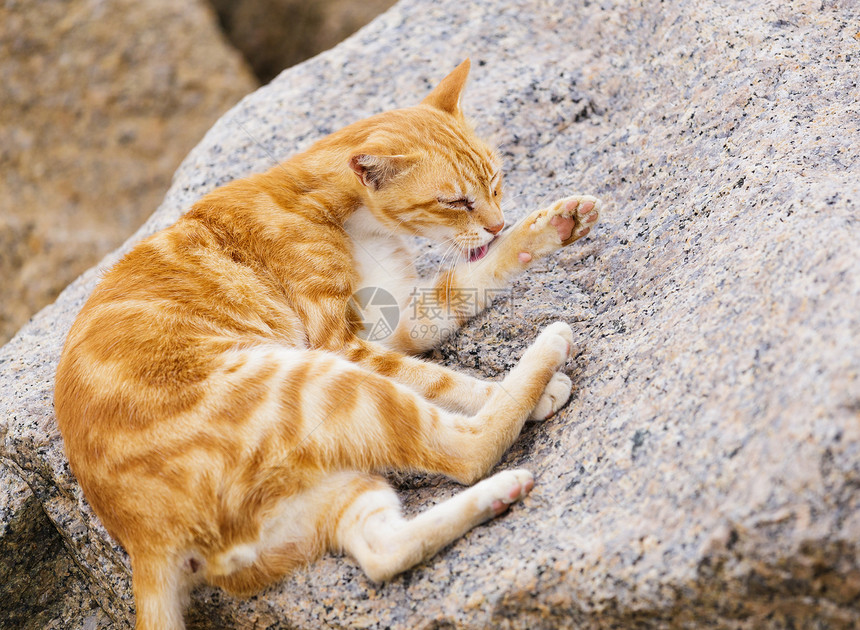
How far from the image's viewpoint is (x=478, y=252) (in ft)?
7.75

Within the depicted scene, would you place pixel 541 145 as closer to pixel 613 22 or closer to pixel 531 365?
pixel 613 22

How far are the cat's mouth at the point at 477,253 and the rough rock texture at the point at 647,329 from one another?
17 cm

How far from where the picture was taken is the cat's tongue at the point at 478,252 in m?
2.34

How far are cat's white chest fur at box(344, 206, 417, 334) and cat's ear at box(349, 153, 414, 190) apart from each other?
0.55 feet

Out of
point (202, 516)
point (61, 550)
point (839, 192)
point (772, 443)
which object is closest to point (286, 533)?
point (202, 516)

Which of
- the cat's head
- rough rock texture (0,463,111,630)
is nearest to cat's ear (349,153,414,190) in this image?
the cat's head

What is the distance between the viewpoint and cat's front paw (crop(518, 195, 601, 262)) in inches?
82.7

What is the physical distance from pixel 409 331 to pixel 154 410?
804 millimetres

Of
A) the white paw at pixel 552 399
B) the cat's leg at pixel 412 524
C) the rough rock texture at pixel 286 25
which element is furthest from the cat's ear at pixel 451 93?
the rough rock texture at pixel 286 25

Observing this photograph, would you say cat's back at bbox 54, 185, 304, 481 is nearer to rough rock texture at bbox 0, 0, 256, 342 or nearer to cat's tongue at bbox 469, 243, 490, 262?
cat's tongue at bbox 469, 243, 490, 262

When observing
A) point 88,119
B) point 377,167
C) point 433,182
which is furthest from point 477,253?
point 88,119

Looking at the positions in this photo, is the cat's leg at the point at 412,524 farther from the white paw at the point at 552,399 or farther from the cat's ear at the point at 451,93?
the cat's ear at the point at 451,93

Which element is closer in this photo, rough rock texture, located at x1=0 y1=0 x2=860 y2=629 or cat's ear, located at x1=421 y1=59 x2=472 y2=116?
rough rock texture, located at x1=0 y1=0 x2=860 y2=629

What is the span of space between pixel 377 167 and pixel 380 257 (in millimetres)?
317
